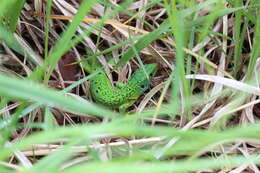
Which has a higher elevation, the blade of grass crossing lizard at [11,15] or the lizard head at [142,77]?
the blade of grass crossing lizard at [11,15]

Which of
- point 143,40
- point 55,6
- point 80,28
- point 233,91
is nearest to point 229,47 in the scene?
point 233,91

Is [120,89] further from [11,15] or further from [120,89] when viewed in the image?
[11,15]

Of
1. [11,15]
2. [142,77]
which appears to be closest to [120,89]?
[142,77]

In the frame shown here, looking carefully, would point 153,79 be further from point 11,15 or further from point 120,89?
point 11,15

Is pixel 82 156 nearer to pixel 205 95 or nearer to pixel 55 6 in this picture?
pixel 205 95

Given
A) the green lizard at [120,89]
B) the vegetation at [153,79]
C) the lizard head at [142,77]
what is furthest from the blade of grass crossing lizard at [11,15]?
the lizard head at [142,77]

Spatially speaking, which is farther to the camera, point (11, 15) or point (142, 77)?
point (142, 77)

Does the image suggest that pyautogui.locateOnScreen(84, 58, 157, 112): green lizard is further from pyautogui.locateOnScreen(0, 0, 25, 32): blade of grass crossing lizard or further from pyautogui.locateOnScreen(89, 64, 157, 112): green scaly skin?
pyautogui.locateOnScreen(0, 0, 25, 32): blade of grass crossing lizard

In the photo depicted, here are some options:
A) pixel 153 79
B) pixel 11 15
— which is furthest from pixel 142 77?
pixel 11 15

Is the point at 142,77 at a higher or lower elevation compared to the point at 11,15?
lower

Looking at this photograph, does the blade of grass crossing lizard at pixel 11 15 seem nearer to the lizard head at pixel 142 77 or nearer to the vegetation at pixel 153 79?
the vegetation at pixel 153 79
